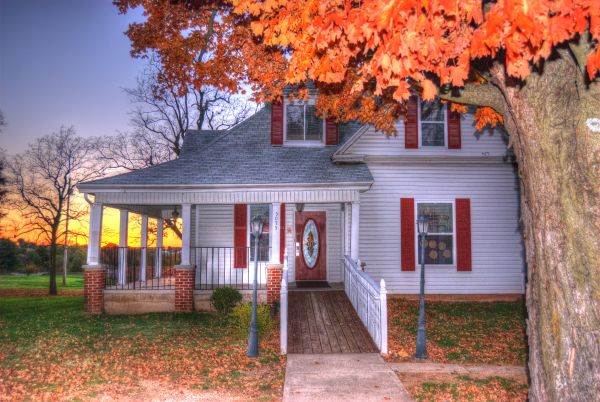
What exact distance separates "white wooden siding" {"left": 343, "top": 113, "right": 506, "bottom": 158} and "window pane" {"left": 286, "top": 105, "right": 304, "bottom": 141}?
6.77 feet

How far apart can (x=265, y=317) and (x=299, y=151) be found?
563cm

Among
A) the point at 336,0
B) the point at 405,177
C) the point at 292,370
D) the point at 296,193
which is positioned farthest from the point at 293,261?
the point at 336,0

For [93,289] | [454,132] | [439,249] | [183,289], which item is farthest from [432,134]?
[93,289]

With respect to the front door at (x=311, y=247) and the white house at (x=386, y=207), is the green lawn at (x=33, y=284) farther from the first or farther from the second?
the front door at (x=311, y=247)

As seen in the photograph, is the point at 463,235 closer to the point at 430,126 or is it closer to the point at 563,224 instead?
the point at 430,126

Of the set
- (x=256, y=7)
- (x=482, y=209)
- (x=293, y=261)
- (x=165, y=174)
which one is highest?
(x=256, y=7)

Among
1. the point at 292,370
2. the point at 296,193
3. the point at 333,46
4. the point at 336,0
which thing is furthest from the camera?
the point at 296,193

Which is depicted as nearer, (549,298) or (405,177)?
(549,298)

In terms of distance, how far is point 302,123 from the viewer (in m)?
13.0

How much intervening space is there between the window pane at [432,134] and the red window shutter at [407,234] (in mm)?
1810

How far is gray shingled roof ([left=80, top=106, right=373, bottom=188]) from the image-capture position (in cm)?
1090

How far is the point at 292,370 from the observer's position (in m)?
6.46

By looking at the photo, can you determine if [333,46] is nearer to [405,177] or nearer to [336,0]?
[336,0]

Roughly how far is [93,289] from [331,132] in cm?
786
